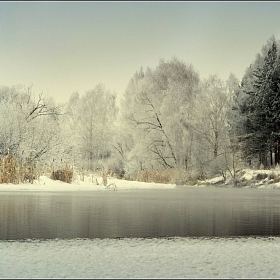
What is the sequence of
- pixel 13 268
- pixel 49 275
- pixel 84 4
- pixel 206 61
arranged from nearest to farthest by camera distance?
pixel 49 275 < pixel 13 268 < pixel 84 4 < pixel 206 61

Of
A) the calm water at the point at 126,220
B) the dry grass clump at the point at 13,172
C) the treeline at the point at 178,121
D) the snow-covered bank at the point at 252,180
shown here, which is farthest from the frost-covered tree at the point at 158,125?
the calm water at the point at 126,220

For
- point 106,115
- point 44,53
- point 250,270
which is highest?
point 44,53

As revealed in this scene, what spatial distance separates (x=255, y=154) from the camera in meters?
24.3

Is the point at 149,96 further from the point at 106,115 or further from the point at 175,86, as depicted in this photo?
the point at 106,115

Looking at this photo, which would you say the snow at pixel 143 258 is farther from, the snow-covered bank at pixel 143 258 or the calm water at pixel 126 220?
the calm water at pixel 126 220

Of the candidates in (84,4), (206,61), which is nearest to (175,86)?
(206,61)

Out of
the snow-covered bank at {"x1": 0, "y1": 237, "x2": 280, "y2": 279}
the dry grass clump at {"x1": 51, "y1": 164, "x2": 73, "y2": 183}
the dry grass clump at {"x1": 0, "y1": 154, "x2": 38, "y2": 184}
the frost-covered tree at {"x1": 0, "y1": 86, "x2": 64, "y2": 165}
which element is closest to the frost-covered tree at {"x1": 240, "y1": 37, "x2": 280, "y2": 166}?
the frost-covered tree at {"x1": 0, "y1": 86, "x2": 64, "y2": 165}

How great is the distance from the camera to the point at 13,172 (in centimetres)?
1387

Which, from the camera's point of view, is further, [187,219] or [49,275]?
[187,219]

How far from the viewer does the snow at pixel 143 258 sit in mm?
3826

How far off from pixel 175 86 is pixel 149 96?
1.29m

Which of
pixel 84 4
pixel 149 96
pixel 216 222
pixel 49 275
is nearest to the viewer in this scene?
pixel 49 275

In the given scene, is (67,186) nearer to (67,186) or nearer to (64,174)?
(67,186)

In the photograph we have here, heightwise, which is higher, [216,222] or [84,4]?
[84,4]
